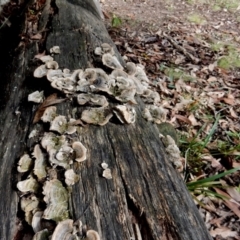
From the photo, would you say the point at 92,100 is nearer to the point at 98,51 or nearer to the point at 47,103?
the point at 47,103

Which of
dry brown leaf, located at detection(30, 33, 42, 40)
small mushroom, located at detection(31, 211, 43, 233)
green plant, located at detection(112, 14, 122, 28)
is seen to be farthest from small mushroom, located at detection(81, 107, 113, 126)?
green plant, located at detection(112, 14, 122, 28)

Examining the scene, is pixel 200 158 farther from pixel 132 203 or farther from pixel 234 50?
pixel 234 50

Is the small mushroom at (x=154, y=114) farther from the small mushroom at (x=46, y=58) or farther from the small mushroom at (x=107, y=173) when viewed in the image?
the small mushroom at (x=46, y=58)

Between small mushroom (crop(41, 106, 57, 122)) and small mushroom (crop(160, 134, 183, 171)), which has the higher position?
small mushroom (crop(41, 106, 57, 122))

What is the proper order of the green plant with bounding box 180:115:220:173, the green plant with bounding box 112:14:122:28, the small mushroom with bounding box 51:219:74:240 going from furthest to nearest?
the green plant with bounding box 112:14:122:28, the green plant with bounding box 180:115:220:173, the small mushroom with bounding box 51:219:74:240

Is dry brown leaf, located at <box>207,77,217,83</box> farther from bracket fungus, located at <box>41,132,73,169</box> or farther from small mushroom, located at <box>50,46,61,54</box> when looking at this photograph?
bracket fungus, located at <box>41,132,73,169</box>

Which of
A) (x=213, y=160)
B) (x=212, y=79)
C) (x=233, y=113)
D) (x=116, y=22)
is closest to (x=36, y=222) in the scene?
(x=213, y=160)
